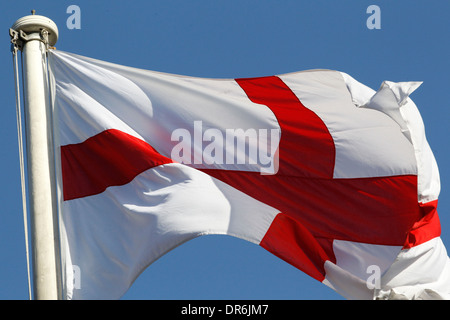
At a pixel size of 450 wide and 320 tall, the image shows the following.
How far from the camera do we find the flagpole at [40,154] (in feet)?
31.0

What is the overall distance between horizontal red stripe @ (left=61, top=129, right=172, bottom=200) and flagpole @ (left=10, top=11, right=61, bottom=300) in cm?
47

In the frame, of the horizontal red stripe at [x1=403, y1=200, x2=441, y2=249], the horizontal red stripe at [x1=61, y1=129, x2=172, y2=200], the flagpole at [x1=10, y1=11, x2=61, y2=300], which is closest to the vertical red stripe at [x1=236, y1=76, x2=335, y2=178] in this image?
the horizontal red stripe at [x1=403, y1=200, x2=441, y2=249]

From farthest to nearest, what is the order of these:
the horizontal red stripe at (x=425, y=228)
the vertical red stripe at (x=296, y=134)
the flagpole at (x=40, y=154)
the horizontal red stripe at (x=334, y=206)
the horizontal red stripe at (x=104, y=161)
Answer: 1. the vertical red stripe at (x=296, y=134)
2. the horizontal red stripe at (x=425, y=228)
3. the horizontal red stripe at (x=334, y=206)
4. the horizontal red stripe at (x=104, y=161)
5. the flagpole at (x=40, y=154)

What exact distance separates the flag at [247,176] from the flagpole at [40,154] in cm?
28

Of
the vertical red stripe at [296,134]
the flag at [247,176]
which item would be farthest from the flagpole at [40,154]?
the vertical red stripe at [296,134]

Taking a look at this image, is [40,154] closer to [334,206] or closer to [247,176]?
[247,176]

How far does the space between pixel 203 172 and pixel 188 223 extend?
41.2 inches

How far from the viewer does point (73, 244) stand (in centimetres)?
1004

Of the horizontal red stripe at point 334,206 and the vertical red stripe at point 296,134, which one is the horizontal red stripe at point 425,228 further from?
the vertical red stripe at point 296,134

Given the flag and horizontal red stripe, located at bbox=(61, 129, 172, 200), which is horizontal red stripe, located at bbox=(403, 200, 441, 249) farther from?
horizontal red stripe, located at bbox=(61, 129, 172, 200)

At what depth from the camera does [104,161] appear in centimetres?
1062

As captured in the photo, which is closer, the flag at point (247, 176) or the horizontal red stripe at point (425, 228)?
the flag at point (247, 176)

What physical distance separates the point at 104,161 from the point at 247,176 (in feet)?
5.37

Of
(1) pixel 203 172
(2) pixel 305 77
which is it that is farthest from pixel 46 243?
(2) pixel 305 77
